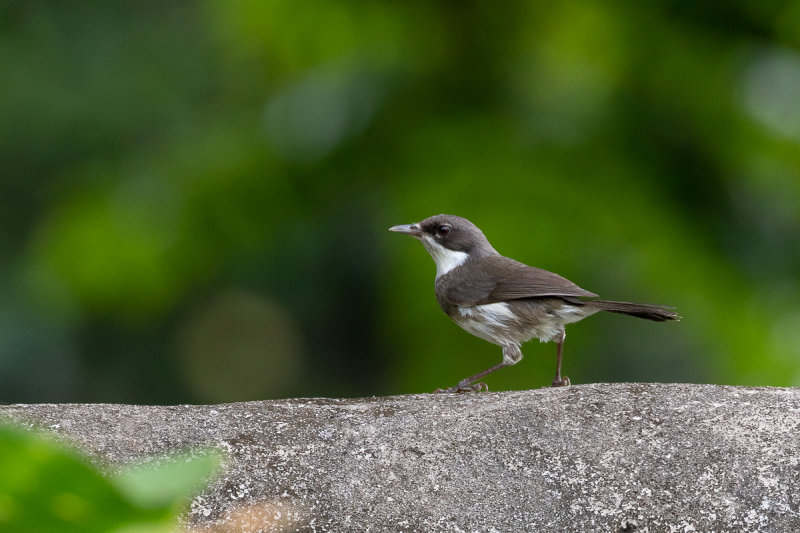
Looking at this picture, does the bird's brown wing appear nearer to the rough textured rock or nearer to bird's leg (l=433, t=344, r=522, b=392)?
bird's leg (l=433, t=344, r=522, b=392)

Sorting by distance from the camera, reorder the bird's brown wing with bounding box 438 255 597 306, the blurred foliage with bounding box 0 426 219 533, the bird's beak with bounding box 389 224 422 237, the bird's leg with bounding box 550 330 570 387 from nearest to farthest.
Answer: the blurred foliage with bounding box 0 426 219 533 < the bird's brown wing with bounding box 438 255 597 306 < the bird's leg with bounding box 550 330 570 387 < the bird's beak with bounding box 389 224 422 237

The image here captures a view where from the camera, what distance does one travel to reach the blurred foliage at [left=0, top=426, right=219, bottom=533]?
0.38 meters

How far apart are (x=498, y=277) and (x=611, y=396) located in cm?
150

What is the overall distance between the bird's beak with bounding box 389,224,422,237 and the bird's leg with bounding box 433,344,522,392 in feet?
2.25

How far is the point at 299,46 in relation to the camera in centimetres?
507

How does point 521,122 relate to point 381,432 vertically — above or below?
above

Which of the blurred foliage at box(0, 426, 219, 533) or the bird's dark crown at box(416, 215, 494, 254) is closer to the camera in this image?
the blurred foliage at box(0, 426, 219, 533)

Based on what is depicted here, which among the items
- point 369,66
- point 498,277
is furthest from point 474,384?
point 369,66

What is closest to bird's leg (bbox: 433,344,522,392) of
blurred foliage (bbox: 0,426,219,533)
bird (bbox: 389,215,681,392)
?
bird (bbox: 389,215,681,392)

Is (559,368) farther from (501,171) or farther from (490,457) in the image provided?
(490,457)

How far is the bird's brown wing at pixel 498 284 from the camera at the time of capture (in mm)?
4074

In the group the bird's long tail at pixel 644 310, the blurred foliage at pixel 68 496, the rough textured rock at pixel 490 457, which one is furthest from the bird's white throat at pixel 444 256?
the blurred foliage at pixel 68 496

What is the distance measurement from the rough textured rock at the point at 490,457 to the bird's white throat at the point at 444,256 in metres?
1.71

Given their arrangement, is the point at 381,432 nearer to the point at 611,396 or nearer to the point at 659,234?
the point at 611,396
